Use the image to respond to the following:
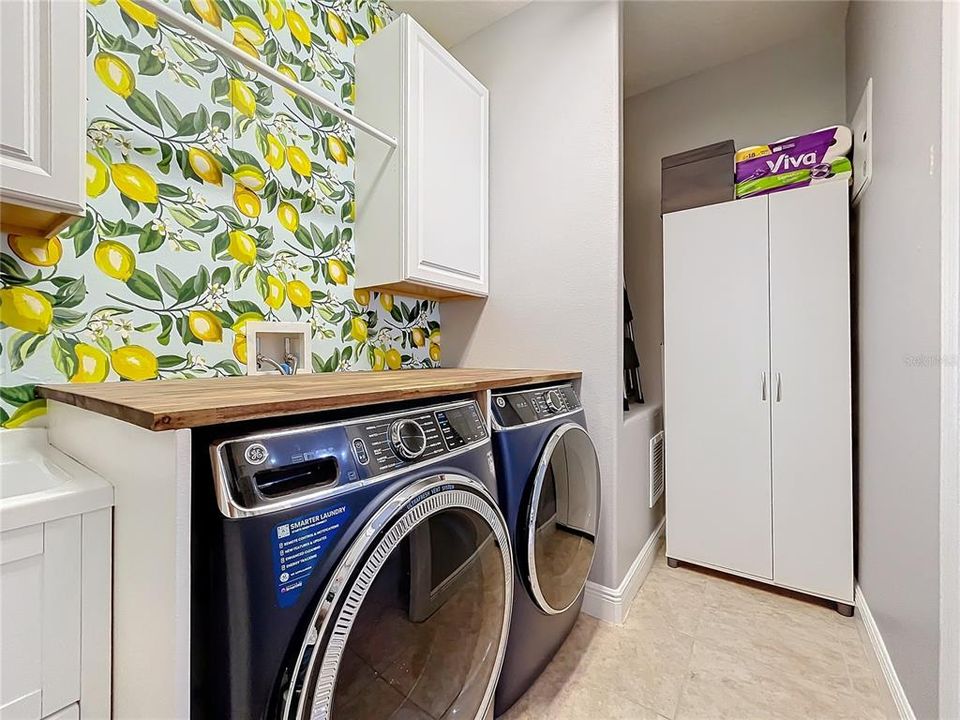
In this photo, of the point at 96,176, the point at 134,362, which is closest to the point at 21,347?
the point at 134,362

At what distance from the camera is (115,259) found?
1115mm

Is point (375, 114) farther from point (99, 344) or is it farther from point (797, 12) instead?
point (797, 12)

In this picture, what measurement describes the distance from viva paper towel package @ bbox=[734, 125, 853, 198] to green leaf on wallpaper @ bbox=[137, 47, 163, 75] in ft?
7.38

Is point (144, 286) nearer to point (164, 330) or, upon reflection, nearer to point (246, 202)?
point (164, 330)

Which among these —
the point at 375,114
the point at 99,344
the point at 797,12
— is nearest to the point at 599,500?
the point at 99,344

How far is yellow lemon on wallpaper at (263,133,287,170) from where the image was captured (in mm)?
1456

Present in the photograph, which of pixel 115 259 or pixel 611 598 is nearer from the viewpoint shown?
pixel 115 259

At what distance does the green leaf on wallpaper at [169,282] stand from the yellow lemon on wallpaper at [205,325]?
0.07 metres

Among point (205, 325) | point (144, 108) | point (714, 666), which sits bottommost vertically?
point (714, 666)

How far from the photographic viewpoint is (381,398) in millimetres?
858

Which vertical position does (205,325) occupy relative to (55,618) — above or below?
above

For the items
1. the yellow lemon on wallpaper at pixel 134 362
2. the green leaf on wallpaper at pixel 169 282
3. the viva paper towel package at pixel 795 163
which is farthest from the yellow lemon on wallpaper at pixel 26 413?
the viva paper towel package at pixel 795 163

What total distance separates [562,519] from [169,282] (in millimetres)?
1377

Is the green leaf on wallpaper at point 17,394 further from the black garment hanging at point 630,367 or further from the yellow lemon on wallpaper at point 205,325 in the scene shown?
the black garment hanging at point 630,367
